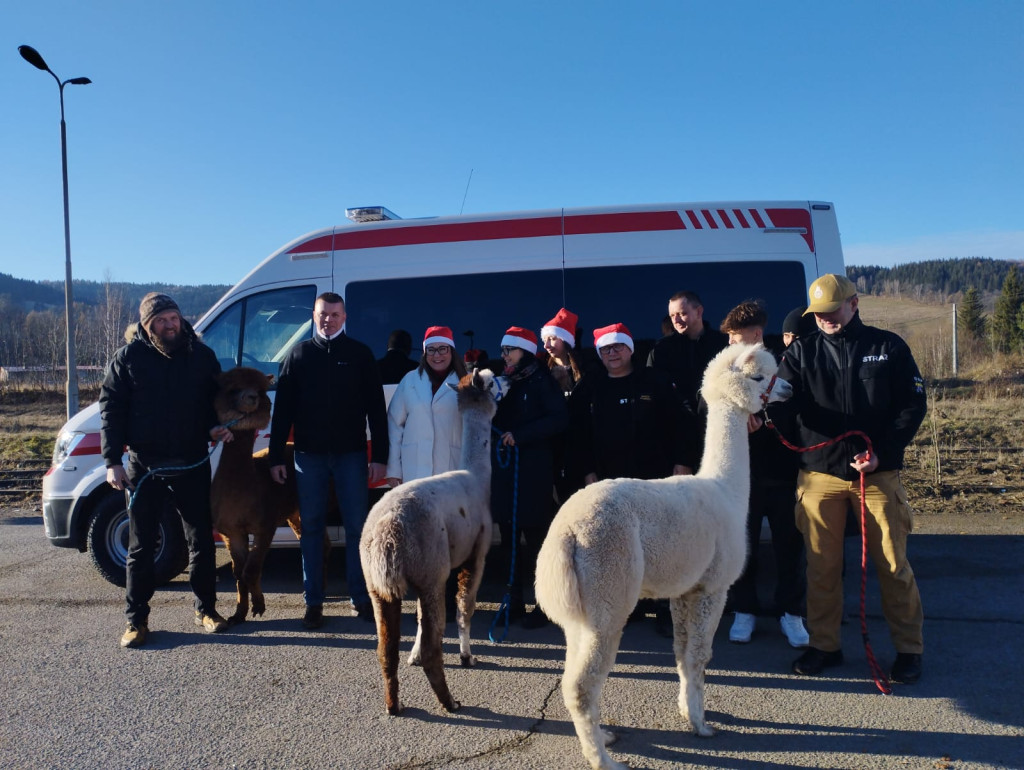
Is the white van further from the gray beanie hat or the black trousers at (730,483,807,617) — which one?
the black trousers at (730,483,807,617)

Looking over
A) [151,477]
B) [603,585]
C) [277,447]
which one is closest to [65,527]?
[151,477]

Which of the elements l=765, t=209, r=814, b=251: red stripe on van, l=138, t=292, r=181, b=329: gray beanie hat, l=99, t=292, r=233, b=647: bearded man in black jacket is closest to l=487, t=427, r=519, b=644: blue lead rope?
l=99, t=292, r=233, b=647: bearded man in black jacket

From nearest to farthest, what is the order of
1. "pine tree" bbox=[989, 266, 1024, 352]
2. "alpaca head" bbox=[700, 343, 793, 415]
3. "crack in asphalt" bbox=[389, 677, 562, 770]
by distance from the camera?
"crack in asphalt" bbox=[389, 677, 562, 770], "alpaca head" bbox=[700, 343, 793, 415], "pine tree" bbox=[989, 266, 1024, 352]

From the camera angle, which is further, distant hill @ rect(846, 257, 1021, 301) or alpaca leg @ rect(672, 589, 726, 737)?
distant hill @ rect(846, 257, 1021, 301)

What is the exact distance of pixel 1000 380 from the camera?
2958cm

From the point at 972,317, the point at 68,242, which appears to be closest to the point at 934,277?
the point at 972,317

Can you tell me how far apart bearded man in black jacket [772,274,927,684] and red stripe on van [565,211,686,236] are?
7.35 feet

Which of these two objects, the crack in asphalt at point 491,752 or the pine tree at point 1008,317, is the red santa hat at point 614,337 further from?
the pine tree at point 1008,317

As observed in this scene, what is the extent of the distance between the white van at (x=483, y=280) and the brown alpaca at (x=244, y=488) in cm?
98

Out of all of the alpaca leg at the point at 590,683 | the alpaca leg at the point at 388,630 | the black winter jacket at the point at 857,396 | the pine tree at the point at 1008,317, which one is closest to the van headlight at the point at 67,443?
the alpaca leg at the point at 388,630

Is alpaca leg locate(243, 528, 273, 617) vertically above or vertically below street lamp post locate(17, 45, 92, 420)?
below

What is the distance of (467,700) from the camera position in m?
4.14

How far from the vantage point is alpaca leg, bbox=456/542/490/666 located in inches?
Answer: 178

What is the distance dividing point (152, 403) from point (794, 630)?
4769 mm
